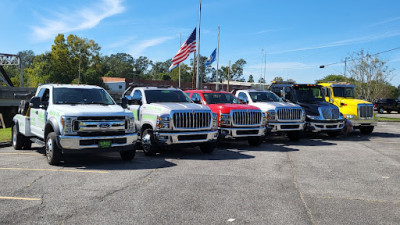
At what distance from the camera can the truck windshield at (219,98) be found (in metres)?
13.1

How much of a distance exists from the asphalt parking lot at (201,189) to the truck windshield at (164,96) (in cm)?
190

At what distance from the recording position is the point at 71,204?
5371 mm

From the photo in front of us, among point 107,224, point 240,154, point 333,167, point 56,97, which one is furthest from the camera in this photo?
point 240,154

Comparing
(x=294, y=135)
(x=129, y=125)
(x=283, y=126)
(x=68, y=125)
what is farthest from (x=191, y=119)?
(x=294, y=135)

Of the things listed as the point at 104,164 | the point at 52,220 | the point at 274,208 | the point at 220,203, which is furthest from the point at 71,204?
the point at 104,164

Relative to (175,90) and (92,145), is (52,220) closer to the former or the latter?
(92,145)

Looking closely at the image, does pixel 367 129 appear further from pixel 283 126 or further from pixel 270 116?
pixel 270 116

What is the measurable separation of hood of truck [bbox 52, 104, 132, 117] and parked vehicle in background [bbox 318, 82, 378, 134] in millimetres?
11897

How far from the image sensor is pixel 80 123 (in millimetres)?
8211

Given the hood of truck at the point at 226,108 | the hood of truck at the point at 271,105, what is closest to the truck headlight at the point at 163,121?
the hood of truck at the point at 226,108

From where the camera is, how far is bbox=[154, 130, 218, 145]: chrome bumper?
9.67 m

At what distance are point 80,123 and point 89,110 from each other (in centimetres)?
42

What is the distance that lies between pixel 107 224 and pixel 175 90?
25.1ft

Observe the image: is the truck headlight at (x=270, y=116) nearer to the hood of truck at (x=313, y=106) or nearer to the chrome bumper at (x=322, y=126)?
the chrome bumper at (x=322, y=126)
